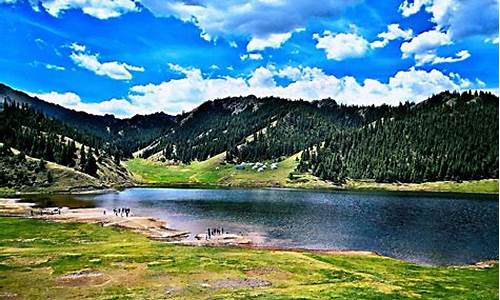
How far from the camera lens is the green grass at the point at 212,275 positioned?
37969mm

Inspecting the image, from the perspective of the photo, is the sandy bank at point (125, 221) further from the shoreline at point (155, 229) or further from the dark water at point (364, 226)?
the dark water at point (364, 226)

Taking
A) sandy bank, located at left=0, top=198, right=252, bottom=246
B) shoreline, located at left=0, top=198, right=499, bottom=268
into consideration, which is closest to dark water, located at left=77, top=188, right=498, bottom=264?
shoreline, located at left=0, top=198, right=499, bottom=268

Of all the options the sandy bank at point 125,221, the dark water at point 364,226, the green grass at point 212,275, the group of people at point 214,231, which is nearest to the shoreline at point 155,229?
the sandy bank at point 125,221

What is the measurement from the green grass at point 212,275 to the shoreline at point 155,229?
10975mm

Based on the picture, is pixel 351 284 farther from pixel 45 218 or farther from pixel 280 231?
pixel 45 218

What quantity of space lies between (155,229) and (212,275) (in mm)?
54504

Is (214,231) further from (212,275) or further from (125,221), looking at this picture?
(212,275)

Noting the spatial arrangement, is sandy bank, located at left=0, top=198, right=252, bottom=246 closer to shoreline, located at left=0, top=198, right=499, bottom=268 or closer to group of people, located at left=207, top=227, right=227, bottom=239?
shoreline, located at left=0, top=198, right=499, bottom=268

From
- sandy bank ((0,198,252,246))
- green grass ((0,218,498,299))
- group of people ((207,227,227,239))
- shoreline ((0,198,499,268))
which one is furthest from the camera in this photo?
group of people ((207,227,227,239))

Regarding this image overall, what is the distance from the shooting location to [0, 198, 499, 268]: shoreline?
7475 centimetres

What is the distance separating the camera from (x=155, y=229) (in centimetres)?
9725

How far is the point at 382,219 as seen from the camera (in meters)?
120

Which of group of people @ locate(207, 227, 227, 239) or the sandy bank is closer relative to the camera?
the sandy bank

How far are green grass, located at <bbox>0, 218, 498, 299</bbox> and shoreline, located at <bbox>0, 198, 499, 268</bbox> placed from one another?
36.0ft
